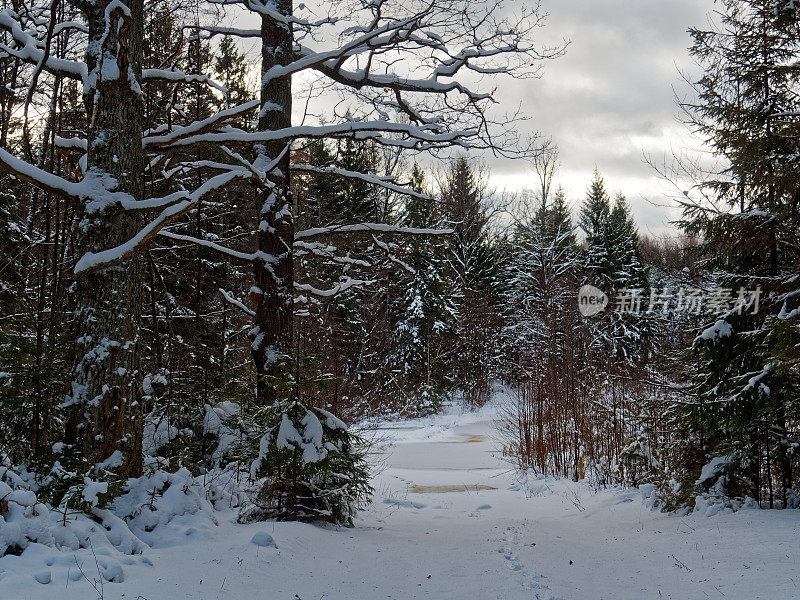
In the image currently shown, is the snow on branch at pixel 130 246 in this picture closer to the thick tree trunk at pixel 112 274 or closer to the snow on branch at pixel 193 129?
the thick tree trunk at pixel 112 274

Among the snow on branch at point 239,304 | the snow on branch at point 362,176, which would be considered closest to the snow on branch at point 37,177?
the snow on branch at point 239,304

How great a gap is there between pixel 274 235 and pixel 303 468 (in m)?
2.95

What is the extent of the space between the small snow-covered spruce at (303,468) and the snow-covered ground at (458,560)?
0.87 feet

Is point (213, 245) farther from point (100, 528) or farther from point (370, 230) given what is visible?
point (100, 528)

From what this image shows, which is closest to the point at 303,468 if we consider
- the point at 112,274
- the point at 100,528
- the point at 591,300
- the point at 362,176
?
the point at 100,528

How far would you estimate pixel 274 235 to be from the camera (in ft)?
21.9

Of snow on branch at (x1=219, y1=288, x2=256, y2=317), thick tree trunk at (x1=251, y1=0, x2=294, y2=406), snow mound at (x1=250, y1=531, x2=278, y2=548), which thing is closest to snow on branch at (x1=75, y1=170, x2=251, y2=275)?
thick tree trunk at (x1=251, y1=0, x2=294, y2=406)

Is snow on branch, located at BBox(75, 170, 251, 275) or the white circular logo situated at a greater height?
the white circular logo

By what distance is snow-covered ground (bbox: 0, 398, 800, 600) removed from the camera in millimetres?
3250

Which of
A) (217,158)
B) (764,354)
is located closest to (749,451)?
(764,354)

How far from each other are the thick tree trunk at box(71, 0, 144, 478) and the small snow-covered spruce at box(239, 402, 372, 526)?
1.07 meters

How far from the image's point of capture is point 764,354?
6074 millimetres

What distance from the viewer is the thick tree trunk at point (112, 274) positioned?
421cm

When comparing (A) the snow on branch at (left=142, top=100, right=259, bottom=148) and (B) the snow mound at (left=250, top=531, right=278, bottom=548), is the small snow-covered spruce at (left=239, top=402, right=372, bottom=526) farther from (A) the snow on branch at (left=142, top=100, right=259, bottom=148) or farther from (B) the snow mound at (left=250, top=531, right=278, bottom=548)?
(A) the snow on branch at (left=142, top=100, right=259, bottom=148)
